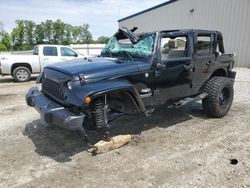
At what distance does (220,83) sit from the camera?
6453 millimetres

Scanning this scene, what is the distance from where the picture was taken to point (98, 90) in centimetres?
436

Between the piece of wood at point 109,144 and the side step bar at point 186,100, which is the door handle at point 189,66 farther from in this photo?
the piece of wood at point 109,144

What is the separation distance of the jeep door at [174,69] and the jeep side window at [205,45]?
31 cm

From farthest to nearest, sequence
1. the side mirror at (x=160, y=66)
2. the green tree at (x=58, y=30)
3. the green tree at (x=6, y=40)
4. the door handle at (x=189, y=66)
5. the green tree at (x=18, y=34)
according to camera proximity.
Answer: the green tree at (x=58, y=30) → the green tree at (x=18, y=34) → the green tree at (x=6, y=40) → the door handle at (x=189, y=66) → the side mirror at (x=160, y=66)

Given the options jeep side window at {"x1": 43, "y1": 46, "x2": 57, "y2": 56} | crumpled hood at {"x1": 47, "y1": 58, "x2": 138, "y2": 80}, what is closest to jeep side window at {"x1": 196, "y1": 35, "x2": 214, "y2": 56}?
crumpled hood at {"x1": 47, "y1": 58, "x2": 138, "y2": 80}

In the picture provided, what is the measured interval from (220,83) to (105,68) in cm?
288

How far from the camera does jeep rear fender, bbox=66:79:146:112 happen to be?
169 inches

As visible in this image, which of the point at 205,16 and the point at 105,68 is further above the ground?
the point at 205,16

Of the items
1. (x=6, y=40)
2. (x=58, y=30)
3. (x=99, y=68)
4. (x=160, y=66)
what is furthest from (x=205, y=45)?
(x=58, y=30)

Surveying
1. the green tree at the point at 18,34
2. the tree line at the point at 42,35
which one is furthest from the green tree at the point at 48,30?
the green tree at the point at 18,34

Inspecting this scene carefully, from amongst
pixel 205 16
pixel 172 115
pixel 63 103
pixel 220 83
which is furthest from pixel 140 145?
pixel 205 16

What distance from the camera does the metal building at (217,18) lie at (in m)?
17.4

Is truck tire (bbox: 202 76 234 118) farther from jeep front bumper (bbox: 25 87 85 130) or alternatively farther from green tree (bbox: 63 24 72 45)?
green tree (bbox: 63 24 72 45)

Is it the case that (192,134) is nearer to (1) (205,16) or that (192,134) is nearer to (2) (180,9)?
(1) (205,16)
